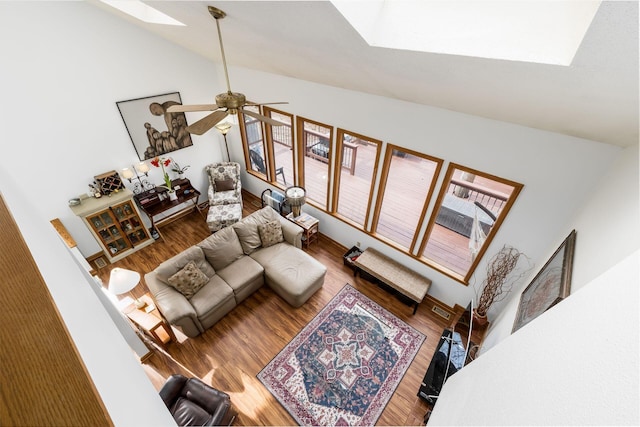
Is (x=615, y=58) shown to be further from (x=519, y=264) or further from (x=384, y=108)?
(x=519, y=264)

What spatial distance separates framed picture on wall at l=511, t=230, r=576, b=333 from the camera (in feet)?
5.24

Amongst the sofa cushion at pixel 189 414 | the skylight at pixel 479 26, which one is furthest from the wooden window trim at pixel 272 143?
the sofa cushion at pixel 189 414

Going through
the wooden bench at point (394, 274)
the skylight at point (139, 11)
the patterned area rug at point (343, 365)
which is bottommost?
the patterned area rug at point (343, 365)

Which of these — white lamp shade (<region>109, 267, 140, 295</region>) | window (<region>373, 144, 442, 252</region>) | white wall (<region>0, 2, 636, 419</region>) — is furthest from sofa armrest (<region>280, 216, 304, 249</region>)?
white lamp shade (<region>109, 267, 140, 295</region>)

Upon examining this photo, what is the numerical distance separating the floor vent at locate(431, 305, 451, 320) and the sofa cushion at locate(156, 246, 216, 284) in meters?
3.24

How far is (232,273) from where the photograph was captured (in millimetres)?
3844

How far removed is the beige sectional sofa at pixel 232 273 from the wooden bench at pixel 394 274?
68 centimetres

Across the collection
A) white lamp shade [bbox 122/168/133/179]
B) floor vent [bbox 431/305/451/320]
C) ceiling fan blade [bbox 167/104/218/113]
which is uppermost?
Result: ceiling fan blade [bbox 167/104/218/113]

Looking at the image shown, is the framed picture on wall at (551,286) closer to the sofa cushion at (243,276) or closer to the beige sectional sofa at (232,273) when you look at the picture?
the beige sectional sofa at (232,273)

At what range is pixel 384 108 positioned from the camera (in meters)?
3.29

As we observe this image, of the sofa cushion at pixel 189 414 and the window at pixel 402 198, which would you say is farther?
the window at pixel 402 198

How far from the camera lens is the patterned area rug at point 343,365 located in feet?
9.82

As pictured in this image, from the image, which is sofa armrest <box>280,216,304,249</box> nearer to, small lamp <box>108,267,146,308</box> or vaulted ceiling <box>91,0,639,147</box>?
small lamp <box>108,267,146,308</box>

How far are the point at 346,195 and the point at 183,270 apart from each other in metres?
3.69
